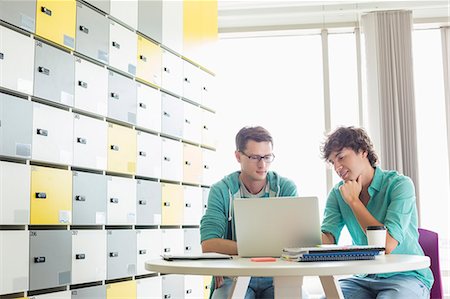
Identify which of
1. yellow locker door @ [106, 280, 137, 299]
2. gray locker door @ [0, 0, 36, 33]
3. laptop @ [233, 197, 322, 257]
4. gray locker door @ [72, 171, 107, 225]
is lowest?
yellow locker door @ [106, 280, 137, 299]

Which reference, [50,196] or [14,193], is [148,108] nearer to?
[50,196]

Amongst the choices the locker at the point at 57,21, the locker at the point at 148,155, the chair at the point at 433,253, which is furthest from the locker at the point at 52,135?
the chair at the point at 433,253

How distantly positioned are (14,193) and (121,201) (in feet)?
2.81

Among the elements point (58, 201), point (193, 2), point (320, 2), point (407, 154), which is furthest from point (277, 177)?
point (320, 2)

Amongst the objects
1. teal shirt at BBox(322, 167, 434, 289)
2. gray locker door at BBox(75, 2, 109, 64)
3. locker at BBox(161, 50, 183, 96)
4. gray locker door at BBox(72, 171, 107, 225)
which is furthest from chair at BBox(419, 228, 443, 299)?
locker at BBox(161, 50, 183, 96)

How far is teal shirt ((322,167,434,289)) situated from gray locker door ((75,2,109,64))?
4.90 ft

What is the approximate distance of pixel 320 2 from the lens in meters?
5.05

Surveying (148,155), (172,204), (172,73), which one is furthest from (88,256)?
(172,73)

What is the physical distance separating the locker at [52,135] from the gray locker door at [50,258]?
1.16 ft

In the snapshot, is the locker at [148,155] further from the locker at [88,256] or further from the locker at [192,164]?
the locker at [88,256]

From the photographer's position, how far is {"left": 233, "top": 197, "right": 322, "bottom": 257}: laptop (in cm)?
187

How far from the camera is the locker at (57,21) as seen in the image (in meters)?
2.68

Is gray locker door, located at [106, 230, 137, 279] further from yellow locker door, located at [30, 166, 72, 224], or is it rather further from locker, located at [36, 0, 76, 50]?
locker, located at [36, 0, 76, 50]

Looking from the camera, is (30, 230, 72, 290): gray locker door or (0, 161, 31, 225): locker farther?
(30, 230, 72, 290): gray locker door
